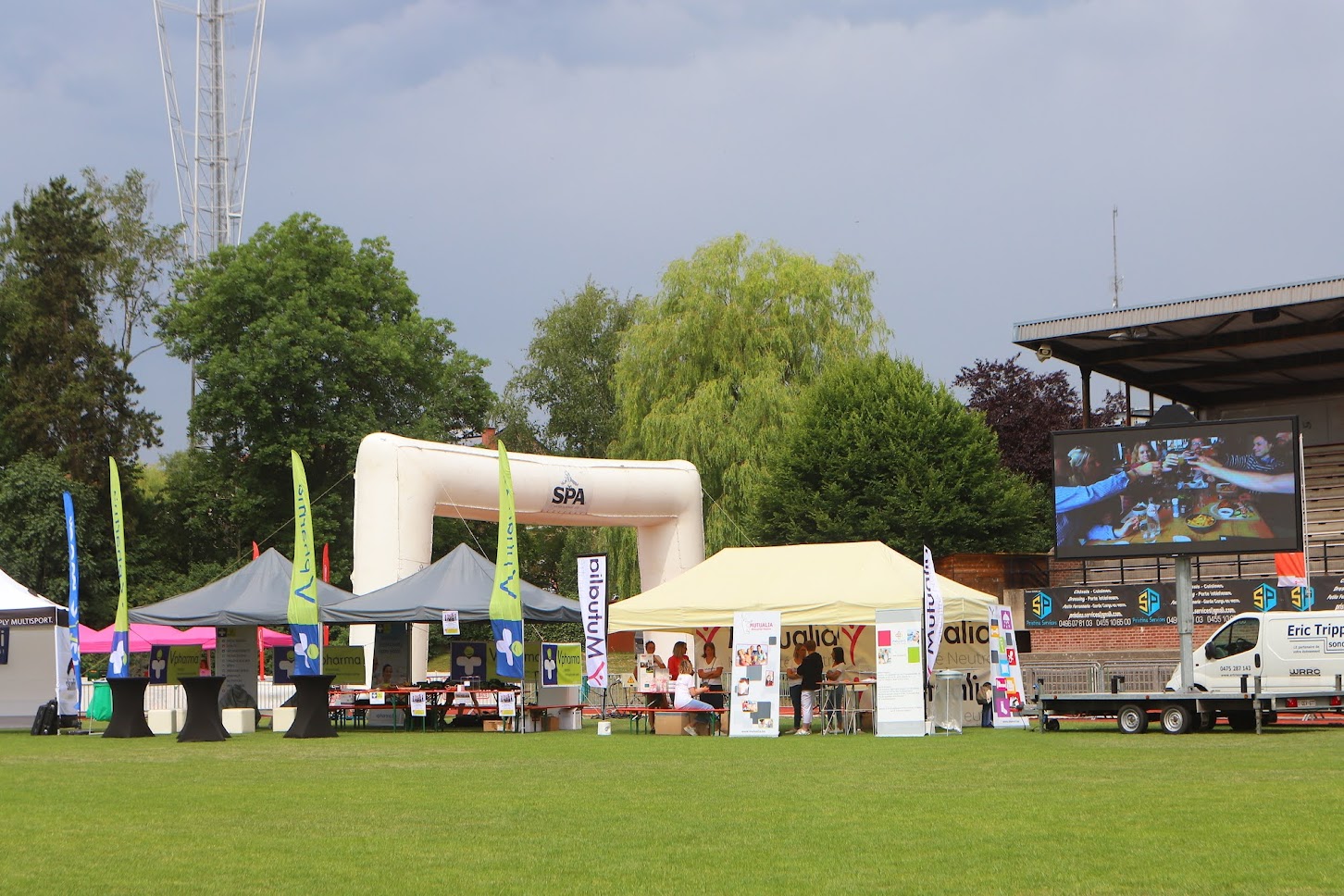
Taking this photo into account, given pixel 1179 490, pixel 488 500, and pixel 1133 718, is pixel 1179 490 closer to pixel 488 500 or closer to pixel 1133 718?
pixel 1133 718

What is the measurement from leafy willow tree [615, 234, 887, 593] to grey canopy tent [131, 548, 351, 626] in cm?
1610

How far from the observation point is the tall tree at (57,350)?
1911 inches

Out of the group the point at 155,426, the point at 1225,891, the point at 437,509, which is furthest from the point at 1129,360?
the point at 1225,891

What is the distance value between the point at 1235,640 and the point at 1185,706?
349 cm

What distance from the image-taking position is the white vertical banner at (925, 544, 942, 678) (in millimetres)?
22438

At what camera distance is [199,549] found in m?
53.7

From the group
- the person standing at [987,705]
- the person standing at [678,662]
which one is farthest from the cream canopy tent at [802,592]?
the person standing at [987,705]

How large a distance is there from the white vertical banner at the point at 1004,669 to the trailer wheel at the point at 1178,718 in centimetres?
273

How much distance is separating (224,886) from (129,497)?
4566 cm

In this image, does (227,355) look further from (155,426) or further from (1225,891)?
(1225,891)

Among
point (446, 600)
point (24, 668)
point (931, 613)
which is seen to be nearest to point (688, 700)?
point (931, 613)

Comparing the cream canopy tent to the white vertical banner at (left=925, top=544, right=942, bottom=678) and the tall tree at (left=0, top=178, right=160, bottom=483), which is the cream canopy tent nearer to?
the white vertical banner at (left=925, top=544, right=942, bottom=678)

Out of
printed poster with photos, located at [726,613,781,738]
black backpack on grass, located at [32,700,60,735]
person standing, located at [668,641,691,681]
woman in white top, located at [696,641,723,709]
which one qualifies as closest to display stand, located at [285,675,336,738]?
black backpack on grass, located at [32,700,60,735]

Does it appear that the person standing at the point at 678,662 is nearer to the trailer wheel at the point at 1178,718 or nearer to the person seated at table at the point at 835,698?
the person seated at table at the point at 835,698
